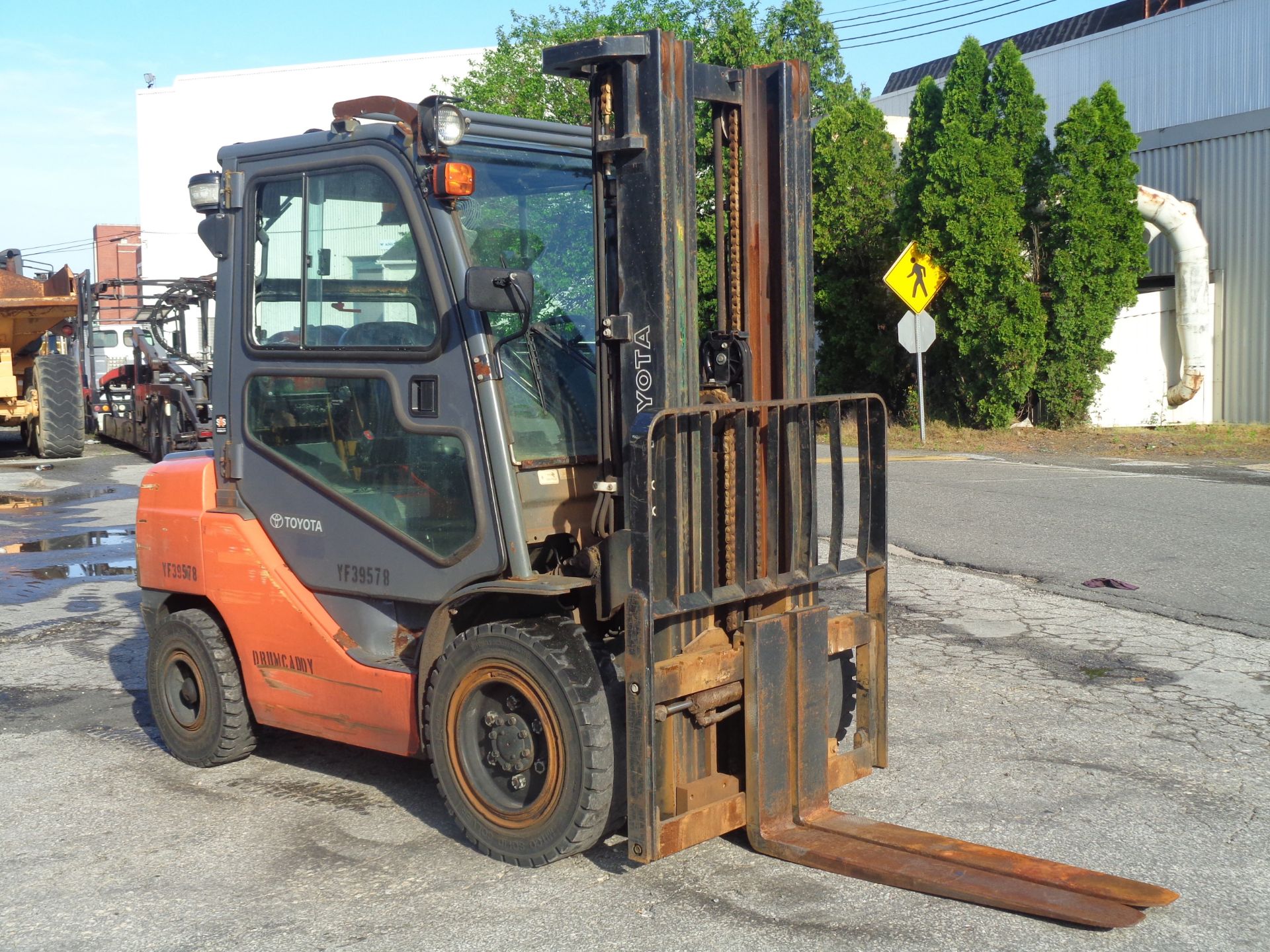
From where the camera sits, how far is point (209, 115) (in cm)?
5109

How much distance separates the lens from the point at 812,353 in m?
4.82

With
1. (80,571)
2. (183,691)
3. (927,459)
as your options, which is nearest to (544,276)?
(183,691)

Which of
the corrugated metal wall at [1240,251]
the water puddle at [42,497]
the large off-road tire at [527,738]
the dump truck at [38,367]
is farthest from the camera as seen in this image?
the corrugated metal wall at [1240,251]

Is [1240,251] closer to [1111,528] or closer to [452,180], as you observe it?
[1111,528]

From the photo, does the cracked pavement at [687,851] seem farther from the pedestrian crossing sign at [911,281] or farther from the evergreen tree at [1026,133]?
the evergreen tree at [1026,133]

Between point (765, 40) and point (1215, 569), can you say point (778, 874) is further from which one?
point (765, 40)

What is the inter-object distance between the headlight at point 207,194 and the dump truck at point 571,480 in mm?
12

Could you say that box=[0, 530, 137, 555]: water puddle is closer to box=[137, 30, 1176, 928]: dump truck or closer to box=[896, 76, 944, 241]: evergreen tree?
box=[137, 30, 1176, 928]: dump truck

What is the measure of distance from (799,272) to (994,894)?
2.25 m

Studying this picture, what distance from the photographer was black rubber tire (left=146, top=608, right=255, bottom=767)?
5715 mm

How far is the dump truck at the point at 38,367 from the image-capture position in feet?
69.1

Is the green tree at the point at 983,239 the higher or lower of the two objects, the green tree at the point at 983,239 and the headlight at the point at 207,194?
the higher

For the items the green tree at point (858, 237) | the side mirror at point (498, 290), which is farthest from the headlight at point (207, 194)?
the green tree at point (858, 237)

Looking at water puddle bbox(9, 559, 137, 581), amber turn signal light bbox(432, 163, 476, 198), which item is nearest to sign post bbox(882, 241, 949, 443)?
water puddle bbox(9, 559, 137, 581)
